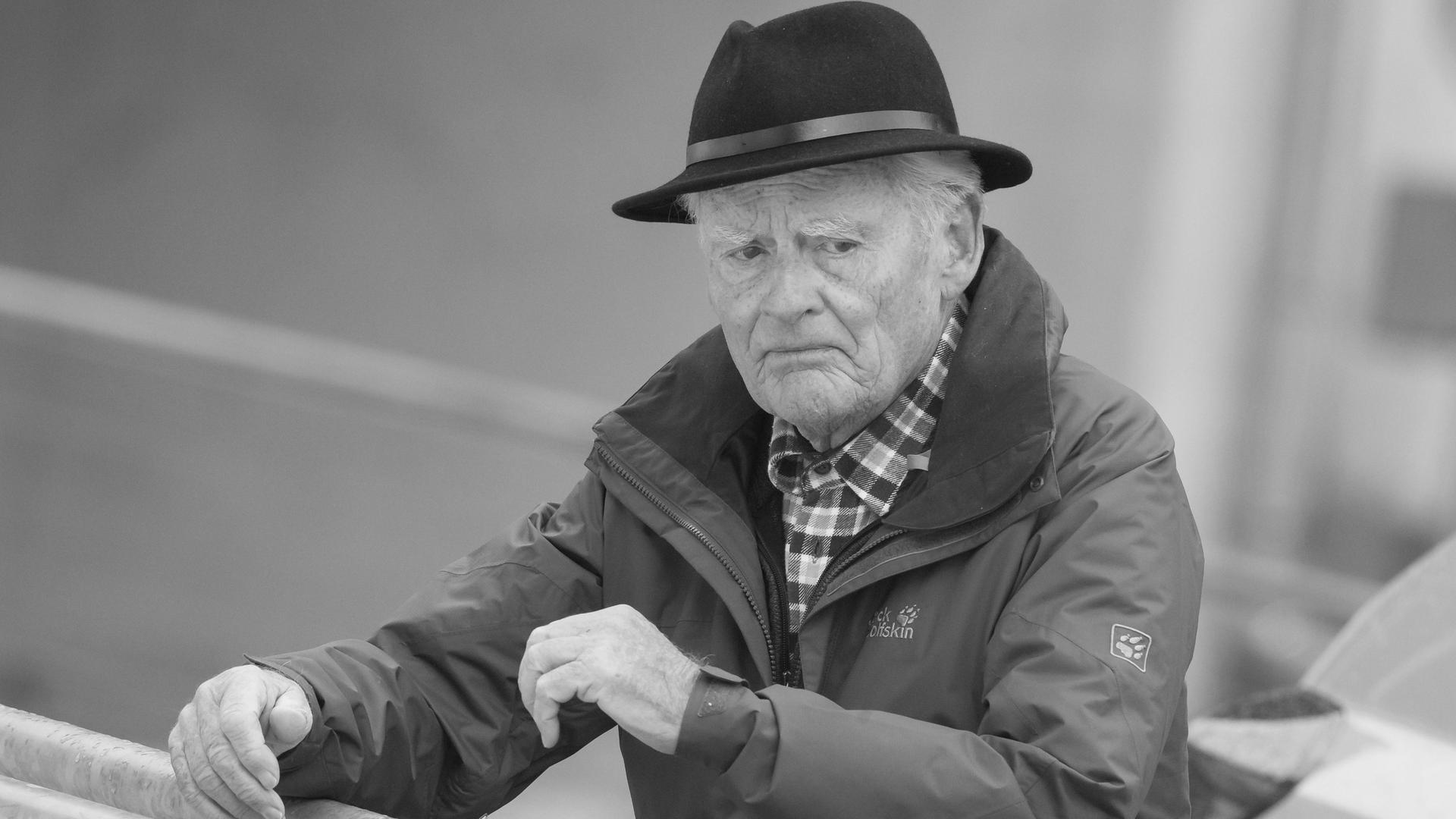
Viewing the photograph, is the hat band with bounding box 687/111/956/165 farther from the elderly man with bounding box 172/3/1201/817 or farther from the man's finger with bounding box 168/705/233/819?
→ the man's finger with bounding box 168/705/233/819

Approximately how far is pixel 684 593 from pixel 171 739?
60 centimetres

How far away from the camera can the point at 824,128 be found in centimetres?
180

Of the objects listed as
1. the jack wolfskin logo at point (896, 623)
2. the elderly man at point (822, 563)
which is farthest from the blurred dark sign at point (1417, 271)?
the jack wolfskin logo at point (896, 623)

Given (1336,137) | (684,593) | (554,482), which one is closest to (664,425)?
(684,593)

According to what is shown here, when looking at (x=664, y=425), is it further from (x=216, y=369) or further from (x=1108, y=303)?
(x=1108, y=303)

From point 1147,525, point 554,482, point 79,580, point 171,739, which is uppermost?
point 1147,525

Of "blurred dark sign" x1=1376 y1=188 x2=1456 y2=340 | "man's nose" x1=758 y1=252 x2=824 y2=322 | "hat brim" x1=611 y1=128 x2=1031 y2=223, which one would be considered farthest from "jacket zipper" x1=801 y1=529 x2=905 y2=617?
"blurred dark sign" x1=1376 y1=188 x2=1456 y2=340

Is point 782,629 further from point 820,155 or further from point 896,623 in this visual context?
point 820,155

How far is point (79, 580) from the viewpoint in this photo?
5477 mm

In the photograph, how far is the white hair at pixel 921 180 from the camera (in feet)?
5.99

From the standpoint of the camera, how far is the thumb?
5.41 feet

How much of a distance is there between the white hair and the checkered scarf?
0.16 m

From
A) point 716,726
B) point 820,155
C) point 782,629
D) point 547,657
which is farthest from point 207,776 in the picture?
point 820,155

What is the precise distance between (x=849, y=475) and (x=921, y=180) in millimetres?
345
